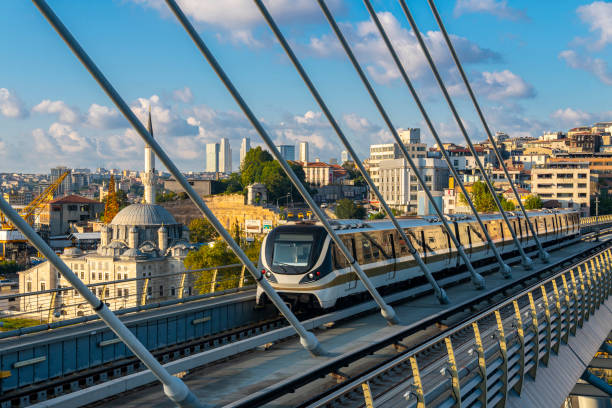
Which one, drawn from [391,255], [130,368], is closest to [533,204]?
[391,255]

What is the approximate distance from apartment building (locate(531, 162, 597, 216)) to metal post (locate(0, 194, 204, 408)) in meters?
94.6

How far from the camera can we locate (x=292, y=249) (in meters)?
14.4

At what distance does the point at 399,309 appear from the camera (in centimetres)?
1541

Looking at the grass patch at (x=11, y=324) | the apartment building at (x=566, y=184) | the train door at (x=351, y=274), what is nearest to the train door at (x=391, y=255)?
the train door at (x=351, y=274)

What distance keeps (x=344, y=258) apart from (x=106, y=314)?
8.67 meters

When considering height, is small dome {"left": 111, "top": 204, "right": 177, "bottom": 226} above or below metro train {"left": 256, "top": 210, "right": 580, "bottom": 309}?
below

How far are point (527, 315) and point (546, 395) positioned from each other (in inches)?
43.7

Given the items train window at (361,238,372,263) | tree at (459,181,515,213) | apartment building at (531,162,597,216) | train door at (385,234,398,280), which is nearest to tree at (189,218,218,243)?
tree at (459,181,515,213)

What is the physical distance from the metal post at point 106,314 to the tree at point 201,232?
104 metres

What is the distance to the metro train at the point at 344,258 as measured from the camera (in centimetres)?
1397

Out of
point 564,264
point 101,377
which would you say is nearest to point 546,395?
point 101,377

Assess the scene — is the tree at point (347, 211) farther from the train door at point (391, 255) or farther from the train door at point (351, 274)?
the train door at point (351, 274)

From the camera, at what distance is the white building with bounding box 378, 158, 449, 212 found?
11650 centimetres

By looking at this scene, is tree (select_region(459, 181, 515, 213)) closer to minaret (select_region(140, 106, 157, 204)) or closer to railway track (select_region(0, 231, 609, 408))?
minaret (select_region(140, 106, 157, 204))
